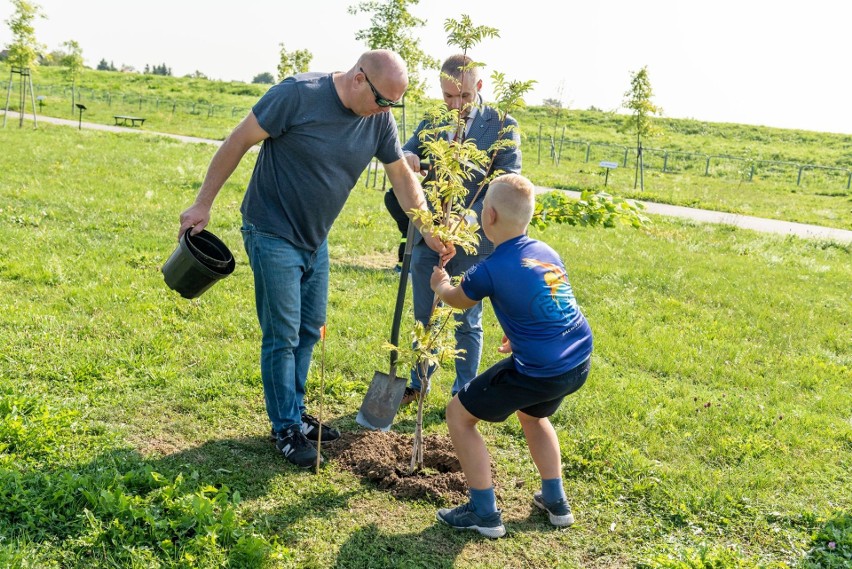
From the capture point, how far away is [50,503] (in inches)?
130

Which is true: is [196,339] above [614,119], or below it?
below

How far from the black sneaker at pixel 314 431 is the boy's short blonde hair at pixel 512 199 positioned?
191 centimetres

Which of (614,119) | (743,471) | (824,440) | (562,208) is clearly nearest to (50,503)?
(743,471)

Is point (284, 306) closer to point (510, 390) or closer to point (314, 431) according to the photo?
point (314, 431)

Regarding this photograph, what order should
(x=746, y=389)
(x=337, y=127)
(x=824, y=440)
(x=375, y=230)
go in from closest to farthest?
(x=337, y=127) → (x=824, y=440) → (x=746, y=389) → (x=375, y=230)

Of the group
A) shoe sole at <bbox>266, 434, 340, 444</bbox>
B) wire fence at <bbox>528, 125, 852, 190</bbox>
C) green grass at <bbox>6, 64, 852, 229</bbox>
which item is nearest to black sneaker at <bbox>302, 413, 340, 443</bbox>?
shoe sole at <bbox>266, 434, 340, 444</bbox>

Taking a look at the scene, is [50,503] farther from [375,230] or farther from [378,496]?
[375,230]

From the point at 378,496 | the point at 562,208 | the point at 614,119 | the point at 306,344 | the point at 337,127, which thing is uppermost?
the point at 614,119

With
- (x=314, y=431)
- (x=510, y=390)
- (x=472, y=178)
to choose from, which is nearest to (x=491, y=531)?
(x=510, y=390)

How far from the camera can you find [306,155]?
12.2ft

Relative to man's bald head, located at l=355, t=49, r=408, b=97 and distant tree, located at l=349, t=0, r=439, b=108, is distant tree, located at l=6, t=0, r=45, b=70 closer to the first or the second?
distant tree, located at l=349, t=0, r=439, b=108

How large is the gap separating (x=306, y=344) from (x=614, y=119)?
41817 millimetres

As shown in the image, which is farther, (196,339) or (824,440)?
(196,339)

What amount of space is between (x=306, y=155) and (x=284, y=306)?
0.81 metres
